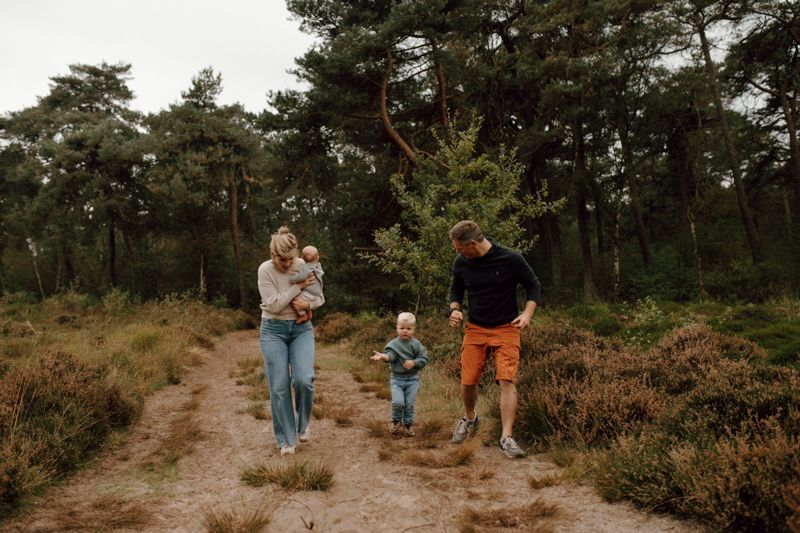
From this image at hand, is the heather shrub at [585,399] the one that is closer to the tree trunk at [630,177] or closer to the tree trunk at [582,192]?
the tree trunk at [582,192]

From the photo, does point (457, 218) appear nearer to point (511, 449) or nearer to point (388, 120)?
point (511, 449)

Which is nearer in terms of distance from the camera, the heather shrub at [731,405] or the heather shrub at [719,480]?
the heather shrub at [719,480]

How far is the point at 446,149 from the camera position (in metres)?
9.11

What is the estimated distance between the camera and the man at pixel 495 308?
4594 millimetres

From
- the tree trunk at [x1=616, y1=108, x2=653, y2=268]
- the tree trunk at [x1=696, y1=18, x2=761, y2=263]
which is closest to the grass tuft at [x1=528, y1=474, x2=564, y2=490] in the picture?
the tree trunk at [x1=616, y1=108, x2=653, y2=268]

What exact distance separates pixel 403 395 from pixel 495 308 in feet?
4.81

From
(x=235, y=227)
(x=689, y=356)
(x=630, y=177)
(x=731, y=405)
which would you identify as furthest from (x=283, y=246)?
(x=235, y=227)

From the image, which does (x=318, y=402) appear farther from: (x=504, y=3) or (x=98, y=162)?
(x=98, y=162)

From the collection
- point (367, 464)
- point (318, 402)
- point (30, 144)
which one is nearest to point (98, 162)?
point (30, 144)

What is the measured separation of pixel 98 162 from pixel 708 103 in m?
30.5

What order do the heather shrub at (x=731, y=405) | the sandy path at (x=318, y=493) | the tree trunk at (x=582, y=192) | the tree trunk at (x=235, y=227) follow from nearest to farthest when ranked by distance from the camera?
the sandy path at (x=318, y=493) → the heather shrub at (x=731, y=405) → the tree trunk at (x=582, y=192) → the tree trunk at (x=235, y=227)

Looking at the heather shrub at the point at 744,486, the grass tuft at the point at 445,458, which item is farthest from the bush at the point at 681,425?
the grass tuft at the point at 445,458

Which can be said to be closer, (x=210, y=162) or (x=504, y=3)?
(x=504, y=3)

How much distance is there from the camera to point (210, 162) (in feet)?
89.5
